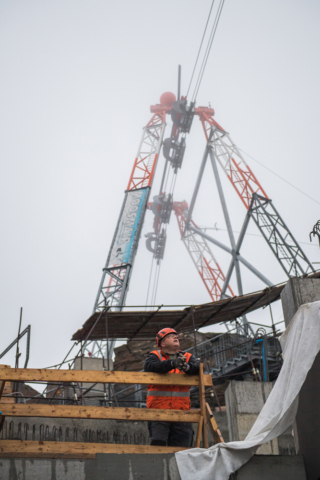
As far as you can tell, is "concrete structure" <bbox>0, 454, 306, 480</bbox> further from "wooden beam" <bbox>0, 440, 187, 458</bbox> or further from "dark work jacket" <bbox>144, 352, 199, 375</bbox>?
"dark work jacket" <bbox>144, 352, 199, 375</bbox>

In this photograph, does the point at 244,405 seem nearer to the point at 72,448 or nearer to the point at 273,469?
the point at 273,469

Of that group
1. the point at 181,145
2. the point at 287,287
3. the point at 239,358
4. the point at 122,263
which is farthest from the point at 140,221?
the point at 287,287

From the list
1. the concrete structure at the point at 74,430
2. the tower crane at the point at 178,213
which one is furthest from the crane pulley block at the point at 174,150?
the concrete structure at the point at 74,430

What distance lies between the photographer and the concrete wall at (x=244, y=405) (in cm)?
1056

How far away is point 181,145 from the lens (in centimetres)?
3759

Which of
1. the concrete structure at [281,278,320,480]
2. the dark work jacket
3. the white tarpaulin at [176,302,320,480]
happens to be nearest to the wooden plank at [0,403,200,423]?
the dark work jacket

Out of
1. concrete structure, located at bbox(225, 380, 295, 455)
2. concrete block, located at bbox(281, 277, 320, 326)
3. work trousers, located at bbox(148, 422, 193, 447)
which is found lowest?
work trousers, located at bbox(148, 422, 193, 447)

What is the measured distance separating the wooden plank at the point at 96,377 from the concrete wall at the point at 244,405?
529 centimetres

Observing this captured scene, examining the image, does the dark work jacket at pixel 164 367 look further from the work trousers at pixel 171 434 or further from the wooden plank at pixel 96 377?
the work trousers at pixel 171 434

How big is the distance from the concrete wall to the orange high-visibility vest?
16.3 ft

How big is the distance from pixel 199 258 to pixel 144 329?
1234 inches

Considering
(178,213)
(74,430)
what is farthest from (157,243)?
(74,430)

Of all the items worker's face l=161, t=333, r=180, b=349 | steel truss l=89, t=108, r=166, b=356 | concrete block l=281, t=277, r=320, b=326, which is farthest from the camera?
steel truss l=89, t=108, r=166, b=356

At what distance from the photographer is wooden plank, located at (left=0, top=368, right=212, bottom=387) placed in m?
5.62
